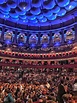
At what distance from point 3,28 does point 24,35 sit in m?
3.46

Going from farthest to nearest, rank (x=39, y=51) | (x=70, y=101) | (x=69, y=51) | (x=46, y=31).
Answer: (x=46, y=31), (x=39, y=51), (x=69, y=51), (x=70, y=101)

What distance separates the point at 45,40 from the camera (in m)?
28.0

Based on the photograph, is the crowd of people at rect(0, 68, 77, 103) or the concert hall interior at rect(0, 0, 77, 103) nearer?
the crowd of people at rect(0, 68, 77, 103)

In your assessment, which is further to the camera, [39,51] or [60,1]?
[39,51]

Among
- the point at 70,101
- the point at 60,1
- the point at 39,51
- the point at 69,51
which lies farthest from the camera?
the point at 39,51

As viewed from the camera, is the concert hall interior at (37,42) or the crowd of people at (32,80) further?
the concert hall interior at (37,42)

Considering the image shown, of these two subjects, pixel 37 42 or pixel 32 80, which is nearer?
pixel 32 80

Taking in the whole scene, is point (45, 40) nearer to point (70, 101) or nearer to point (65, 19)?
point (65, 19)

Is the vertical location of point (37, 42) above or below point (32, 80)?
above

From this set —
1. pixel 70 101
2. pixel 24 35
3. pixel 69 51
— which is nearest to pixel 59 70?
pixel 69 51

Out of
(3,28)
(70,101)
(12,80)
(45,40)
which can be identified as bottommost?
(12,80)

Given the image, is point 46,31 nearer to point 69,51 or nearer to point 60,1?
point 69,51

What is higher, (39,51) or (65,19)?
(65,19)

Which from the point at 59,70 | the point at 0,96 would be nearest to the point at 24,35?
the point at 59,70
